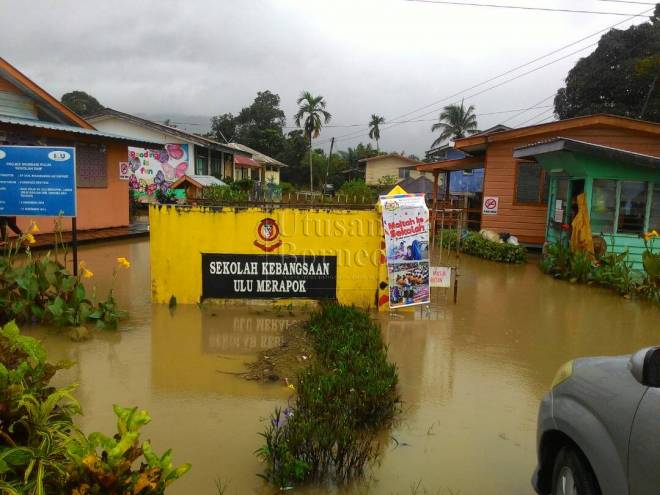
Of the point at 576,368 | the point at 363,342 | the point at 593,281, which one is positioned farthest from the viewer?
the point at 593,281

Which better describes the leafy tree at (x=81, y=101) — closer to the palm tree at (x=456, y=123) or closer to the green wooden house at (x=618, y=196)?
the palm tree at (x=456, y=123)

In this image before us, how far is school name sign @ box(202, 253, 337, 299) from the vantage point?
741cm

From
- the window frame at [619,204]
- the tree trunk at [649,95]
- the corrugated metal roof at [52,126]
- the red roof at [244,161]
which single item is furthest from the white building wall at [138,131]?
the tree trunk at [649,95]

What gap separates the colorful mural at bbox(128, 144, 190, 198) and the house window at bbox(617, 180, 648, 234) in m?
21.8

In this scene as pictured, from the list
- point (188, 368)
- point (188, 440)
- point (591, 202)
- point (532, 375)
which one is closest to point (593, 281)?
point (591, 202)

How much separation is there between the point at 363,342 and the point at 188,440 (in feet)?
7.26

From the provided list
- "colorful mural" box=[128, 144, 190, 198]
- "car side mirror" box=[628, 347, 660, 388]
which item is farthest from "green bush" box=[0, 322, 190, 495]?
"colorful mural" box=[128, 144, 190, 198]

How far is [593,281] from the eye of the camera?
1017 cm

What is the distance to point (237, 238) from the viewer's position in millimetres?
7355

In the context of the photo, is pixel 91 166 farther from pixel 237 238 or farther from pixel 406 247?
pixel 406 247

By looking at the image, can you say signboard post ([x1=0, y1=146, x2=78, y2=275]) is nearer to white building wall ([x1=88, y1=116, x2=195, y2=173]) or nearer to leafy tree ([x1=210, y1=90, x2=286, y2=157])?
white building wall ([x1=88, y1=116, x2=195, y2=173])

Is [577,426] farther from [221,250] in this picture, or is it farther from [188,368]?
[221,250]

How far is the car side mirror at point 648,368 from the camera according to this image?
85.7 inches

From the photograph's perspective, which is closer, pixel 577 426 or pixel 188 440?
pixel 577 426
